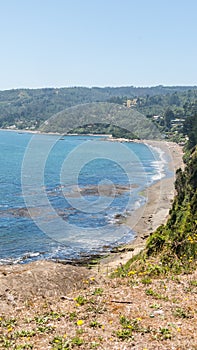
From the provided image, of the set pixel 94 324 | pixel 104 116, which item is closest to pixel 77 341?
pixel 94 324

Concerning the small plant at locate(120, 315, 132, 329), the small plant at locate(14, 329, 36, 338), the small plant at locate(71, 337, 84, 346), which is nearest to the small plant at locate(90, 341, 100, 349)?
the small plant at locate(71, 337, 84, 346)

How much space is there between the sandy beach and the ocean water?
102 centimetres

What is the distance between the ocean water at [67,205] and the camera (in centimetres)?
3014

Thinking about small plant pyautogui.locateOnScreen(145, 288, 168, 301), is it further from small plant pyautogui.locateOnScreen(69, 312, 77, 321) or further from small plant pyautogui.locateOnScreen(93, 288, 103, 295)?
small plant pyautogui.locateOnScreen(69, 312, 77, 321)

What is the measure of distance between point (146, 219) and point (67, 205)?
32.8 ft

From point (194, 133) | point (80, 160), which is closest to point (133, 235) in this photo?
point (194, 133)

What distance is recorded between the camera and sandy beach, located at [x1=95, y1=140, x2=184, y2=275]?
26516 millimetres

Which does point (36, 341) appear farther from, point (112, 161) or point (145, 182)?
point (112, 161)

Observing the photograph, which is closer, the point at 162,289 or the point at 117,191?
the point at 162,289

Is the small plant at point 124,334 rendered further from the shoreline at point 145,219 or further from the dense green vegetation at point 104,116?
the dense green vegetation at point 104,116

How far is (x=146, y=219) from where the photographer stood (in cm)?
3944

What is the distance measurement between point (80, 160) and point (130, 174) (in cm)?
2048

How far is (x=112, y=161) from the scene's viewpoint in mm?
94500

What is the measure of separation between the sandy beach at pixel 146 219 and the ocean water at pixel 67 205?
3.33ft
